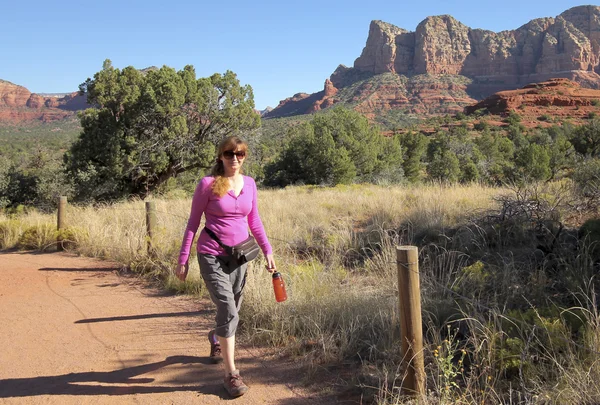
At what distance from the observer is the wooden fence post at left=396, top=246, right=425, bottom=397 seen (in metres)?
2.77

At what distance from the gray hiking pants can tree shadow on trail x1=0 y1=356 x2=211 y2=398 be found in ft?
2.08

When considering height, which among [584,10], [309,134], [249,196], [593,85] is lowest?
[249,196]

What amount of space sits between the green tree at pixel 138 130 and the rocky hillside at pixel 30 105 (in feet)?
463

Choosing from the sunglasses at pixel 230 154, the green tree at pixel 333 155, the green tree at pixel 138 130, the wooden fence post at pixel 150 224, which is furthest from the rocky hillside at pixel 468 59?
the sunglasses at pixel 230 154

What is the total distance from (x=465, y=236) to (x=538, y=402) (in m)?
4.28

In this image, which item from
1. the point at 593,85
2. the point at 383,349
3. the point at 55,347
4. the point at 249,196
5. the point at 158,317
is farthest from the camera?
the point at 593,85

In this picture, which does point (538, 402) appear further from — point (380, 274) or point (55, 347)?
point (55, 347)

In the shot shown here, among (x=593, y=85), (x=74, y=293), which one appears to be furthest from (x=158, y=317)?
(x=593, y=85)

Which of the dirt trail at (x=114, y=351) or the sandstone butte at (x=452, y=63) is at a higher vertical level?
the sandstone butte at (x=452, y=63)

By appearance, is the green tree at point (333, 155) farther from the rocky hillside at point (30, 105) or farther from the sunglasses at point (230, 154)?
the rocky hillside at point (30, 105)

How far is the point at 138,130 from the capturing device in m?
17.7

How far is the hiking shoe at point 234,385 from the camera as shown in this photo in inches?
126

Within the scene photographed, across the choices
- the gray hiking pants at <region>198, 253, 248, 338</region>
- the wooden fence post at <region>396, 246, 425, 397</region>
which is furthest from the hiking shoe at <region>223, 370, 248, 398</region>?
the wooden fence post at <region>396, 246, 425, 397</region>

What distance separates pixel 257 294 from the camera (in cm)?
463
